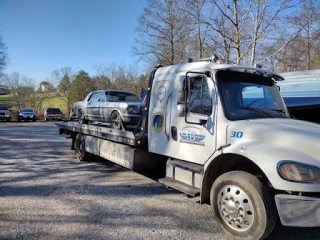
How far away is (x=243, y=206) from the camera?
3.42 m

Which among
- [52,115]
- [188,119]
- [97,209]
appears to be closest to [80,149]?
[97,209]

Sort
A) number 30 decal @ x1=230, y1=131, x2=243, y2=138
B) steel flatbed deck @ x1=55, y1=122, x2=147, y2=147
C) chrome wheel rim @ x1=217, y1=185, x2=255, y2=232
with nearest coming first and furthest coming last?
chrome wheel rim @ x1=217, y1=185, x2=255, y2=232, number 30 decal @ x1=230, y1=131, x2=243, y2=138, steel flatbed deck @ x1=55, y1=122, x2=147, y2=147

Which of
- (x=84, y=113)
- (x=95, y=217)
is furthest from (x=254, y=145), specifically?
(x=84, y=113)

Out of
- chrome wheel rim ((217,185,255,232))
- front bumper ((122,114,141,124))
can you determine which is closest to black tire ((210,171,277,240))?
chrome wheel rim ((217,185,255,232))

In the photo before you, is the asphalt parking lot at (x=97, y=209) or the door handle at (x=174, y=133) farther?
the door handle at (x=174, y=133)

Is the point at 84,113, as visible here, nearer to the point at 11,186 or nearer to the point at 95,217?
the point at 11,186

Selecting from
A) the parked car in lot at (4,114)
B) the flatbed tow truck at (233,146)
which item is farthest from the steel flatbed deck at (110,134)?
the parked car in lot at (4,114)

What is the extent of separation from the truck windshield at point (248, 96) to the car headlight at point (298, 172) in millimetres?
1054

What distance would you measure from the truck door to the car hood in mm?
412

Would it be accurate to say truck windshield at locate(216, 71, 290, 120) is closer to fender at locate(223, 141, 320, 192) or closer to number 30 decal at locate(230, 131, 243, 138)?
number 30 decal at locate(230, 131, 243, 138)

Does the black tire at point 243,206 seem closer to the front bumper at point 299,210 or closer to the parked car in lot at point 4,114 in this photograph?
the front bumper at point 299,210

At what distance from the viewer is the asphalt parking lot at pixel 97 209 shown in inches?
150

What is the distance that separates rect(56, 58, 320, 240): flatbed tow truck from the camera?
3.06 meters

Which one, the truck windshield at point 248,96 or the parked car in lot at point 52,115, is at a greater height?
the truck windshield at point 248,96
